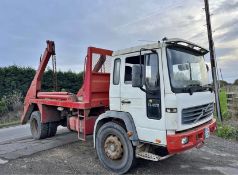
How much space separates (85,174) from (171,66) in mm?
2710

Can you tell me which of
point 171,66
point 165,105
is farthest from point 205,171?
point 171,66

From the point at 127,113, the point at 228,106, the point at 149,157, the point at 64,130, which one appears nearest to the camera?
the point at 149,157

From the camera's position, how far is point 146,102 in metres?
4.45

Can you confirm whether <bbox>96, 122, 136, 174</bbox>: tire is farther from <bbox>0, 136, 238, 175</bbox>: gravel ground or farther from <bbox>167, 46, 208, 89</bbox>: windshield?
<bbox>167, 46, 208, 89</bbox>: windshield

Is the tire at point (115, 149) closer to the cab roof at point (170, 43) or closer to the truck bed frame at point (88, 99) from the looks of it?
the truck bed frame at point (88, 99)

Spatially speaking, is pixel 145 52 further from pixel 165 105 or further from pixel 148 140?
pixel 148 140

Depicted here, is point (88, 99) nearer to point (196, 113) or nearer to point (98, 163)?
point (98, 163)

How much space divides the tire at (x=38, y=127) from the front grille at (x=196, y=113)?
4733 mm

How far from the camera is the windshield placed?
427cm

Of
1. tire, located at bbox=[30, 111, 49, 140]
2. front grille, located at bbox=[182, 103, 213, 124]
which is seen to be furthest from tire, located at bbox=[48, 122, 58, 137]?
front grille, located at bbox=[182, 103, 213, 124]

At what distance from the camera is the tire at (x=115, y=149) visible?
15.4 ft

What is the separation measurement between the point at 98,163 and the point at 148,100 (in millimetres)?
2076

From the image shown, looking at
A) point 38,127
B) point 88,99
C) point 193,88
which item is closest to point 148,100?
point 193,88

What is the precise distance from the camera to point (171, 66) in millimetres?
4246
